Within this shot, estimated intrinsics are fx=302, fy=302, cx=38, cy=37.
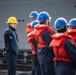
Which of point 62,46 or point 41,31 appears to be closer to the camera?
point 62,46

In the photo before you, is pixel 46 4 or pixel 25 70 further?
pixel 46 4

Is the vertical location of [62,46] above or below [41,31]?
below

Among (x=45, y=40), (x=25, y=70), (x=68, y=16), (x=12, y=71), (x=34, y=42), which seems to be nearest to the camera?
(x=45, y=40)

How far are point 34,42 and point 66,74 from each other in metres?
2.20

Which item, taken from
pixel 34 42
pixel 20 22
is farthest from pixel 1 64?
pixel 34 42

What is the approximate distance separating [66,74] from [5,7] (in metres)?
8.49

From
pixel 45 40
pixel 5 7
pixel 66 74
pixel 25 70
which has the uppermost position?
pixel 5 7

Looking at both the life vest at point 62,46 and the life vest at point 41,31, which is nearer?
the life vest at point 62,46

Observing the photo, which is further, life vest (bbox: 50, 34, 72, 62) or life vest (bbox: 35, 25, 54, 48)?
life vest (bbox: 35, 25, 54, 48)

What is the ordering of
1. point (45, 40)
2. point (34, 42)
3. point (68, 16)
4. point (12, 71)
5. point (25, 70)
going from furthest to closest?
point (68, 16) < point (25, 70) < point (12, 71) < point (34, 42) < point (45, 40)

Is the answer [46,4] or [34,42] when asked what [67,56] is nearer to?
[34,42]

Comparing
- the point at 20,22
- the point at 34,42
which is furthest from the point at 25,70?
the point at 34,42

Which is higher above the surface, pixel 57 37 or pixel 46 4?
pixel 46 4

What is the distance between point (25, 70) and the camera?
1153 cm
